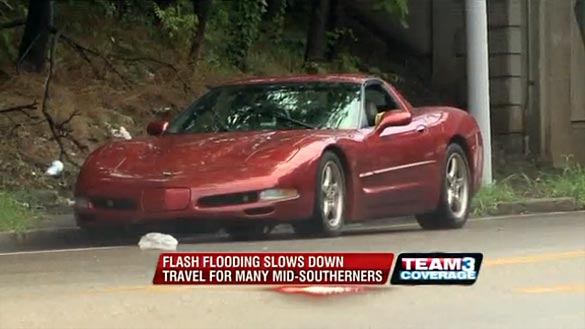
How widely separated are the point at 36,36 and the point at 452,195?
6819 mm

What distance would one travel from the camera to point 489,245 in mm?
11438

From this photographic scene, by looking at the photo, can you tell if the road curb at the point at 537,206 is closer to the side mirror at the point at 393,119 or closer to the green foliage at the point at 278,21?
the side mirror at the point at 393,119

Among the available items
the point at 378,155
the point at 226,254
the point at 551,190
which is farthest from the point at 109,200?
the point at 551,190

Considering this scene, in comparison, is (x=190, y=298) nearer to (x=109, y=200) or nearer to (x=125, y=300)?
(x=125, y=300)

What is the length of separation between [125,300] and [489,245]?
4.05 meters

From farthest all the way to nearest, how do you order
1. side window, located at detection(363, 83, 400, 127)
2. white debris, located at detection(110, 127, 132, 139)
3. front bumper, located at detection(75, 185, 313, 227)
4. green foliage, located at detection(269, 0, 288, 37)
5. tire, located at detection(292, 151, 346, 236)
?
green foliage, located at detection(269, 0, 288, 37) → white debris, located at detection(110, 127, 132, 139) → side window, located at detection(363, 83, 400, 127) → tire, located at detection(292, 151, 346, 236) → front bumper, located at detection(75, 185, 313, 227)

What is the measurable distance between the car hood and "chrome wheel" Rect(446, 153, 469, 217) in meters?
1.94

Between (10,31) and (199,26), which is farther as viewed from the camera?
(199,26)

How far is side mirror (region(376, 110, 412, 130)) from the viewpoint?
39.3 ft

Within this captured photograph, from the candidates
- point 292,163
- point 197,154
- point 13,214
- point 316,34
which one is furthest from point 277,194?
point 316,34

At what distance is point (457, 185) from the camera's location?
42.8 feet

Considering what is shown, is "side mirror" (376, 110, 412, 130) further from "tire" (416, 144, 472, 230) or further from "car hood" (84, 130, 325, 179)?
"tire" (416, 144, 472, 230)

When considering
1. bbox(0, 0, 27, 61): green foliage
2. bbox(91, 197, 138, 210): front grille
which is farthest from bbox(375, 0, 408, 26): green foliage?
bbox(91, 197, 138, 210): front grille

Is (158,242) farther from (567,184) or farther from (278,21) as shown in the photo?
(278,21)
